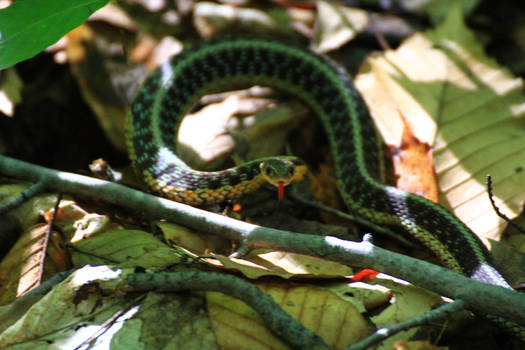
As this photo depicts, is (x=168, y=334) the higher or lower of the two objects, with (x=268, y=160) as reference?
lower

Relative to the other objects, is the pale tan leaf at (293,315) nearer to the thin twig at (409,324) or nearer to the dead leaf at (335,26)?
the thin twig at (409,324)

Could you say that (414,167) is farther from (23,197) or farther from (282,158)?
(23,197)

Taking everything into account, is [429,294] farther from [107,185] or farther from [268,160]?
[107,185]

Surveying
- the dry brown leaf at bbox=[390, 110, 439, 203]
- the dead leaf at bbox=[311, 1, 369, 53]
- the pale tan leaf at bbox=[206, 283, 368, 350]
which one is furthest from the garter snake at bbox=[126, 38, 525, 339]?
the pale tan leaf at bbox=[206, 283, 368, 350]

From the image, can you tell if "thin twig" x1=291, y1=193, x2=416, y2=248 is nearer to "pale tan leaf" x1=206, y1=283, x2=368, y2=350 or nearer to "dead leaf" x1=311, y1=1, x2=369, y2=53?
"pale tan leaf" x1=206, y1=283, x2=368, y2=350

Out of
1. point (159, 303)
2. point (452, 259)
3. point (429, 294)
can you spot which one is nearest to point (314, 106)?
point (452, 259)

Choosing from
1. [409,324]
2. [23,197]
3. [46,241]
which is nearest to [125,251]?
[46,241]

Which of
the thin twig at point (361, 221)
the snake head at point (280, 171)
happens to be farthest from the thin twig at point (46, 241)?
the thin twig at point (361, 221)
